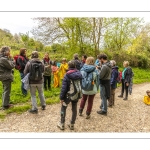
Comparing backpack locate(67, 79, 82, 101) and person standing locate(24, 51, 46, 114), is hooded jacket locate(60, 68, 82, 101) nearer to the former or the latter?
backpack locate(67, 79, 82, 101)

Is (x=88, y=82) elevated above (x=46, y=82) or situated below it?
above

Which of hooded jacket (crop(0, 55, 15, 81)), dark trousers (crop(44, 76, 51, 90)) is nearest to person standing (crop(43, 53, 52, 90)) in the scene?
dark trousers (crop(44, 76, 51, 90))

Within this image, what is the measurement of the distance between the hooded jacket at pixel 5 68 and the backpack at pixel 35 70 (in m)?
0.76

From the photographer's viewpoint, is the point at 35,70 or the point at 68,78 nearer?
the point at 68,78

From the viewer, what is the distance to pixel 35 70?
5.93m

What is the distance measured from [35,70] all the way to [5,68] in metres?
1.05

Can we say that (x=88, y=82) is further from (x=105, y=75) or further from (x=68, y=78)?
(x=68, y=78)

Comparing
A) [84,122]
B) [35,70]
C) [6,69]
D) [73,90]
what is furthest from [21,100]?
[73,90]

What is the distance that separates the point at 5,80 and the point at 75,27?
9.45 meters

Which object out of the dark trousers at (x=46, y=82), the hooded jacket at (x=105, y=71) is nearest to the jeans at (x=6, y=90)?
Answer: the dark trousers at (x=46, y=82)

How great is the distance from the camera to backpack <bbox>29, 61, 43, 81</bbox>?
5.86m

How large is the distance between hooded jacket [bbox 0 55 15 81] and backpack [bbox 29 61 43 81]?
0.76 meters

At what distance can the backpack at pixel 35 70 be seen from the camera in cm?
586

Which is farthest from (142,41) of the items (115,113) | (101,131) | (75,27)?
(101,131)
